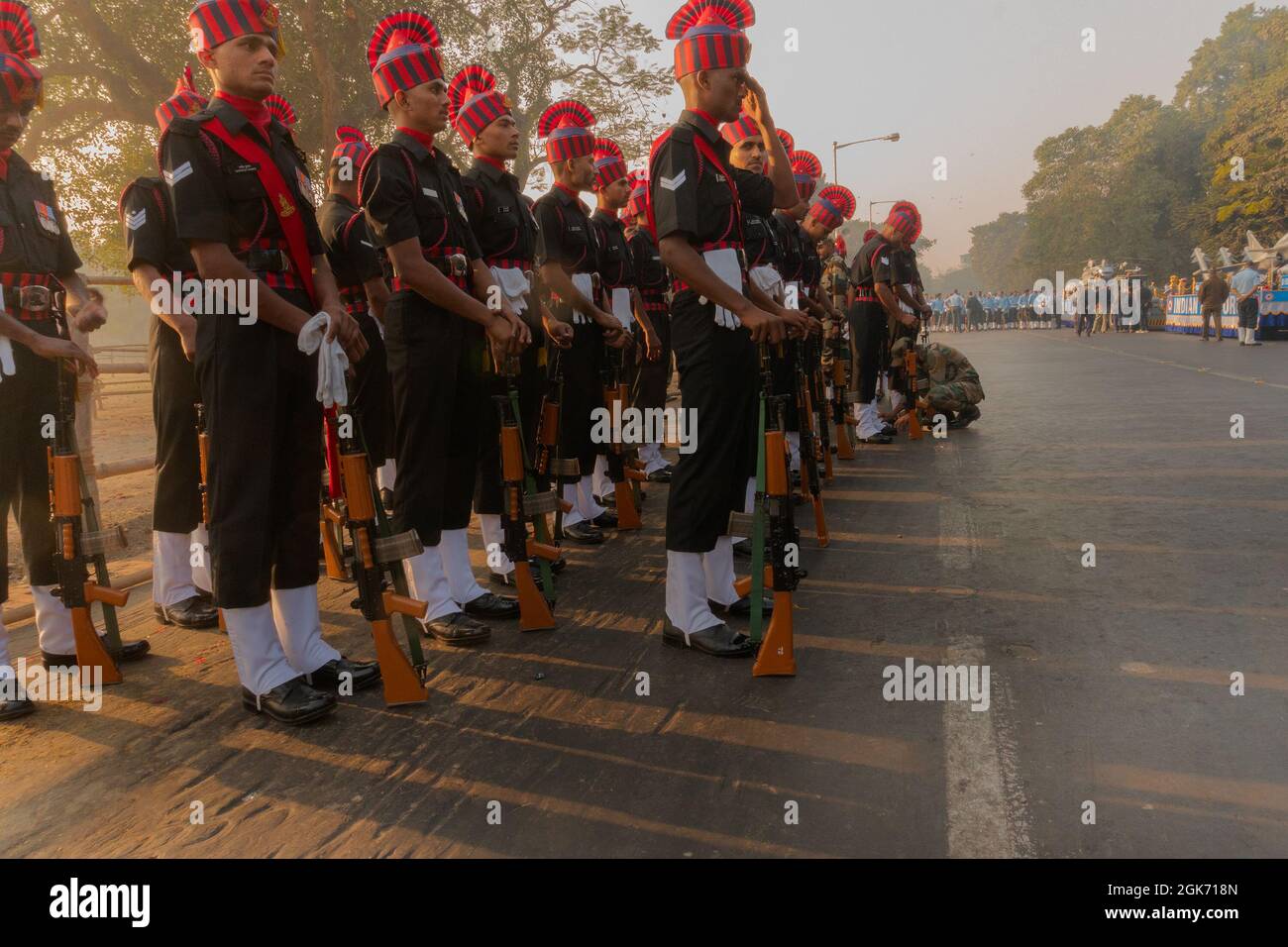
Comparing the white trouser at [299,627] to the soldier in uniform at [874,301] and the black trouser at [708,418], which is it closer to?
the black trouser at [708,418]

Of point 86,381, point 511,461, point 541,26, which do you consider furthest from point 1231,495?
point 541,26

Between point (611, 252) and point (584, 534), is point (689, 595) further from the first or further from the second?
point (611, 252)

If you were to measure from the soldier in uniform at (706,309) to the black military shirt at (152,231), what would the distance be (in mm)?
2327

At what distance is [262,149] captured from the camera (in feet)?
11.4

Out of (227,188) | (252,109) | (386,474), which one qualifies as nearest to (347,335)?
(227,188)

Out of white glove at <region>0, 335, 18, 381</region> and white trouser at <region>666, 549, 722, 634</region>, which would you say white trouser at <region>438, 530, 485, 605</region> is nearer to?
white trouser at <region>666, 549, 722, 634</region>

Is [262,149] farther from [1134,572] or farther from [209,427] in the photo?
[1134,572]

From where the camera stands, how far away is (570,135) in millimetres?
6379

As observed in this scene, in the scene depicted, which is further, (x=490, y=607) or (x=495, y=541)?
(x=495, y=541)

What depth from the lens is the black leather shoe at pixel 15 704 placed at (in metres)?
3.73

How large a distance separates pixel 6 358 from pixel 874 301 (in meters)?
8.35

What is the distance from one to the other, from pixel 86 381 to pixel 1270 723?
210 inches

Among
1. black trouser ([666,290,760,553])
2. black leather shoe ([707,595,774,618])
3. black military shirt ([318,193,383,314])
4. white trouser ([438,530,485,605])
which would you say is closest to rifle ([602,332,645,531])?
black military shirt ([318,193,383,314])
